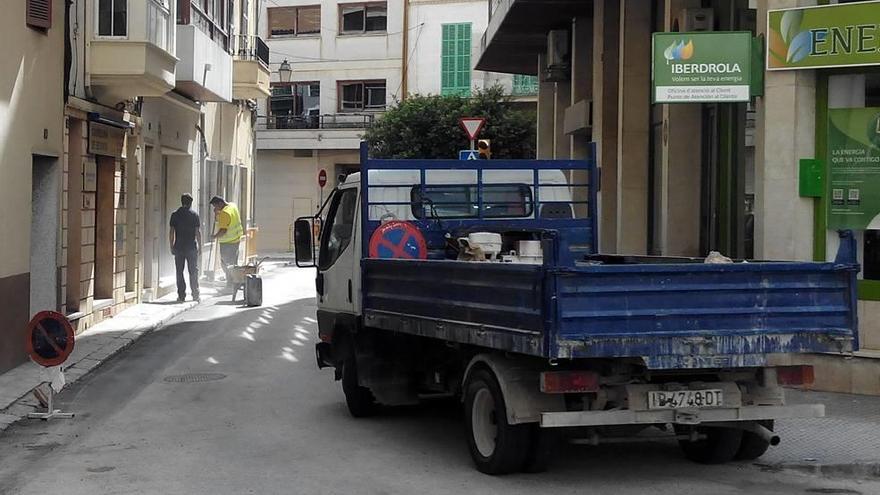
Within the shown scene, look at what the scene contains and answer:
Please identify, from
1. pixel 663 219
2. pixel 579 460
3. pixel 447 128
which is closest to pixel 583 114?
pixel 663 219

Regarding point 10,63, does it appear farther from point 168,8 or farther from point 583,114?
point 583,114

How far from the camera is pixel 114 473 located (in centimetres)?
784

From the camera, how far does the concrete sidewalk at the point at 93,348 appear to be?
34.7ft

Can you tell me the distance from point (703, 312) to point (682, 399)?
2.00 ft

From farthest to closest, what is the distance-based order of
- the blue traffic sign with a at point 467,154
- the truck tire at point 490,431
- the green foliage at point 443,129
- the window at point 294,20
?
the window at point 294,20 < the green foliage at point 443,129 < the blue traffic sign with a at point 467,154 < the truck tire at point 490,431

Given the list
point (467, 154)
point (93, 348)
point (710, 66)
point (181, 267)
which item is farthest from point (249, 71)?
point (710, 66)

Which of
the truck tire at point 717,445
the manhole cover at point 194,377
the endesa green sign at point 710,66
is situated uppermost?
the endesa green sign at point 710,66

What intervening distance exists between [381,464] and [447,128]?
26402mm

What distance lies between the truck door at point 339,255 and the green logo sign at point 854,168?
488 cm

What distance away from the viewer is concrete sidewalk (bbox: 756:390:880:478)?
801 cm

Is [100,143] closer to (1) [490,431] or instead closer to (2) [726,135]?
(2) [726,135]

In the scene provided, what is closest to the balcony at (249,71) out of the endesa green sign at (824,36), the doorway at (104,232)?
the doorway at (104,232)

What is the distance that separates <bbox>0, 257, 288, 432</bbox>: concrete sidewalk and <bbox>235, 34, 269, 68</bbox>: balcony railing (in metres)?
6.73

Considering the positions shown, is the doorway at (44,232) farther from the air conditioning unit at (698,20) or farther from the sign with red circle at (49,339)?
the air conditioning unit at (698,20)
